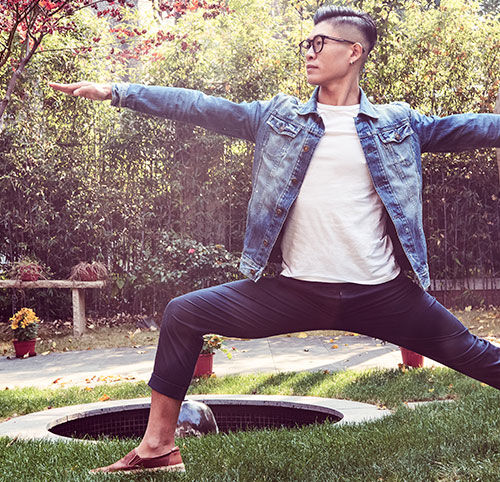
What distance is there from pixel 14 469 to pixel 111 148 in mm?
7619

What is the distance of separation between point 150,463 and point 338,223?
1135 millimetres

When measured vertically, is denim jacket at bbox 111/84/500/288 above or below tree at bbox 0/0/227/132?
below

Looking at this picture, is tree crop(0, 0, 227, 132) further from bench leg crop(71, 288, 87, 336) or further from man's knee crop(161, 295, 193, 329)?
man's knee crop(161, 295, 193, 329)

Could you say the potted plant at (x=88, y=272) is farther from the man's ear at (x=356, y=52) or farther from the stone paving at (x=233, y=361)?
the man's ear at (x=356, y=52)

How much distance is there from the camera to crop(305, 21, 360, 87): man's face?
2785 millimetres

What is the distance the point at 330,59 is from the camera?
2791mm

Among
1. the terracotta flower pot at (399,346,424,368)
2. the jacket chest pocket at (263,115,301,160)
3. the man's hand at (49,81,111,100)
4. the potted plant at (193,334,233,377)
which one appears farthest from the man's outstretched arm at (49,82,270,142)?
the terracotta flower pot at (399,346,424,368)

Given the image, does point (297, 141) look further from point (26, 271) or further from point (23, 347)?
point (26, 271)

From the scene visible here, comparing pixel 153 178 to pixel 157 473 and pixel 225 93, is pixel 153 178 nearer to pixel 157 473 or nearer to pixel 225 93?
pixel 225 93

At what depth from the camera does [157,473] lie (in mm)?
2664

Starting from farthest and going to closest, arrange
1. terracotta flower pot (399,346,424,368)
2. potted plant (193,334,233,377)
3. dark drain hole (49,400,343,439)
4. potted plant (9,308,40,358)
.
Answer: potted plant (9,308,40,358) < terracotta flower pot (399,346,424,368) < potted plant (193,334,233,377) < dark drain hole (49,400,343,439)

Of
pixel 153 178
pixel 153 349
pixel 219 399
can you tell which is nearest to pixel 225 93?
pixel 153 178

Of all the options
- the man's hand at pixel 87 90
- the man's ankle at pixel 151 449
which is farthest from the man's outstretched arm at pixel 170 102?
the man's ankle at pixel 151 449

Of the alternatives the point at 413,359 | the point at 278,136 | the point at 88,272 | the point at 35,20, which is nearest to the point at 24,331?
the point at 88,272
